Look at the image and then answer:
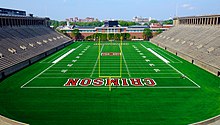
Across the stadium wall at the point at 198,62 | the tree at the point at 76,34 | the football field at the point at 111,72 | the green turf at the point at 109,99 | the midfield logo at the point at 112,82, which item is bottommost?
the green turf at the point at 109,99

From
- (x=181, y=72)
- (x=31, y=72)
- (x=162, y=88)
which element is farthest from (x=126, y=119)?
(x=31, y=72)

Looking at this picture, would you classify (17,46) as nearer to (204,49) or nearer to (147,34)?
(204,49)

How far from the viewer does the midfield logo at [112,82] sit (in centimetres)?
1973

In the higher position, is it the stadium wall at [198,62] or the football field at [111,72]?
the stadium wall at [198,62]

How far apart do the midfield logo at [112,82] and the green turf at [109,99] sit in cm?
81

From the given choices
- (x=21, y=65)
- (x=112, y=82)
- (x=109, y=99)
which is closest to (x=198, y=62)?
(x=112, y=82)

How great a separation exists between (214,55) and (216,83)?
25.3 ft

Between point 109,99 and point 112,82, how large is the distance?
4320 millimetres

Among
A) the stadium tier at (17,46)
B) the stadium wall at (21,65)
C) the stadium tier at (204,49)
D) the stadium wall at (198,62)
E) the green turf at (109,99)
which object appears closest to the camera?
the green turf at (109,99)

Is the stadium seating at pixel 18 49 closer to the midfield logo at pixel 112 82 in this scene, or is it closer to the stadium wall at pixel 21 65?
the stadium wall at pixel 21 65

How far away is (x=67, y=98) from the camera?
16562 millimetres

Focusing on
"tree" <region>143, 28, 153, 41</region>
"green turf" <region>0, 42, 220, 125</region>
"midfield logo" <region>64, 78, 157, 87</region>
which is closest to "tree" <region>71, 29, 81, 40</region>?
"tree" <region>143, 28, 153, 41</region>

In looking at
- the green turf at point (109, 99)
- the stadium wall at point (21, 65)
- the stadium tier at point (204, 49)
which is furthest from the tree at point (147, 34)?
the green turf at point (109, 99)

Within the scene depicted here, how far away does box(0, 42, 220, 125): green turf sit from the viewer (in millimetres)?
13391
